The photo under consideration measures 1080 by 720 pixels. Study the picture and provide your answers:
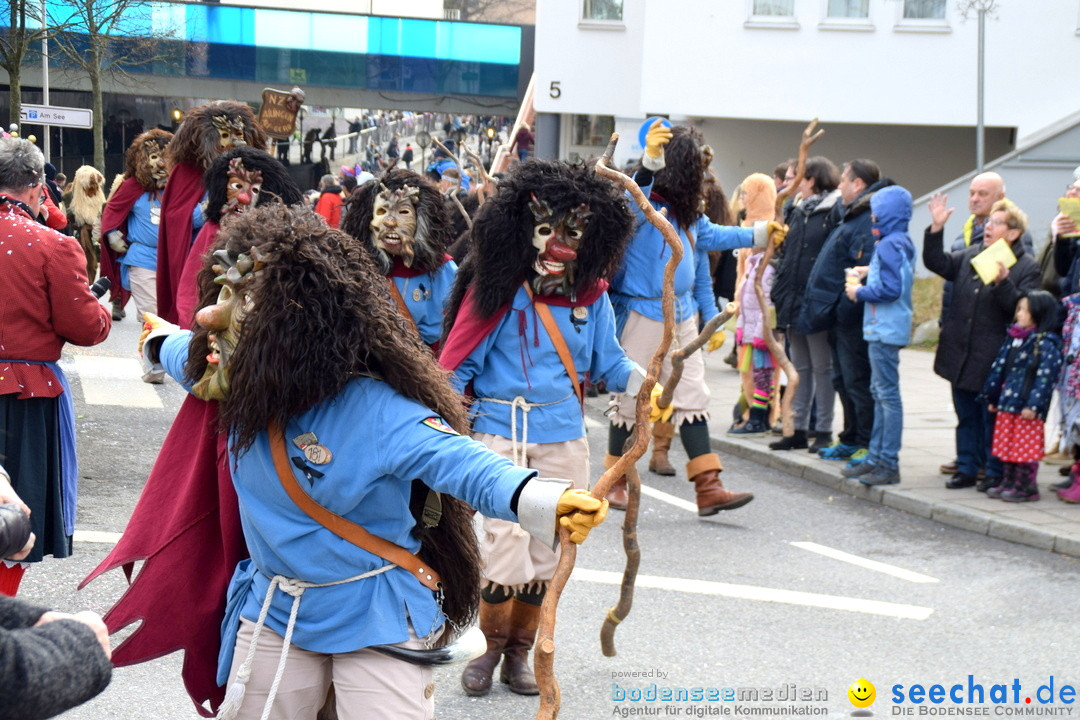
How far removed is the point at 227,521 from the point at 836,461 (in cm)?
636

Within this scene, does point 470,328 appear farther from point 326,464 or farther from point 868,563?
point 868,563

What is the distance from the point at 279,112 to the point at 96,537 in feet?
10.2

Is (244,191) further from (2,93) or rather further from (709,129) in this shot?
(2,93)

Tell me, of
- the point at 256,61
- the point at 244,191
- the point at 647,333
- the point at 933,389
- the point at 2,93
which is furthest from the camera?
the point at 2,93

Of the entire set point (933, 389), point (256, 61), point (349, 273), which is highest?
point (256, 61)

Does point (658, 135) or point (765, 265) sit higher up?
point (658, 135)

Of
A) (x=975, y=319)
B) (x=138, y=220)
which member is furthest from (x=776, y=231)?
(x=138, y=220)

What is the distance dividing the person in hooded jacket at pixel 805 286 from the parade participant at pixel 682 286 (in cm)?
183

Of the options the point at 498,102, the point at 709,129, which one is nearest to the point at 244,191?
the point at 709,129

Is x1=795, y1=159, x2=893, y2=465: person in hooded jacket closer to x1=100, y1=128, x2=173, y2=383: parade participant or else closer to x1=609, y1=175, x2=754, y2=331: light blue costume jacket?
x1=609, y1=175, x2=754, y2=331: light blue costume jacket

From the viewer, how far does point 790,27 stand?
20.2m

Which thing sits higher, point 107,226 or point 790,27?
point 790,27

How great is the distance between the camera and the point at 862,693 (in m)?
4.83

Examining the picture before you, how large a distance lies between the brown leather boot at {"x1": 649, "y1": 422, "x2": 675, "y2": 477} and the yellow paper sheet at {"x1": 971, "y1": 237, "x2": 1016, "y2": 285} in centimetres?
232
